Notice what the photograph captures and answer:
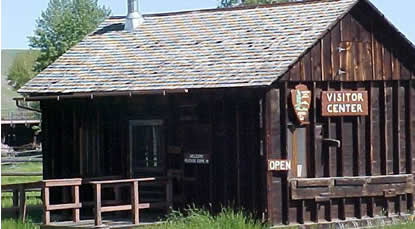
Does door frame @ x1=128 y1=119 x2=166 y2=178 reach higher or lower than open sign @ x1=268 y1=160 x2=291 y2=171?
higher

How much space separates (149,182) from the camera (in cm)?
2305

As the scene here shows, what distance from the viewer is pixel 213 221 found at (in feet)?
67.0

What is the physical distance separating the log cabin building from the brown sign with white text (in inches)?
1.1

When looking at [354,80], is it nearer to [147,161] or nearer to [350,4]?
[350,4]

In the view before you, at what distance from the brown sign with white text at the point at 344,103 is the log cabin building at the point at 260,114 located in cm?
3

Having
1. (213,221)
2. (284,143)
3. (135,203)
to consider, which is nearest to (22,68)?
(135,203)

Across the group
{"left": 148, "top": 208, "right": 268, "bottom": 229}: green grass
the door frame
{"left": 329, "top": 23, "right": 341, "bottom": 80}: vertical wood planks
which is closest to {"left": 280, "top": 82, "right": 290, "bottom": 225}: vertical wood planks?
{"left": 148, "top": 208, "right": 268, "bottom": 229}: green grass

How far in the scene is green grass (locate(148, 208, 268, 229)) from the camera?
20159 mm

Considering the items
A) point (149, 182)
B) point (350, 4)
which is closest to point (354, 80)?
point (350, 4)

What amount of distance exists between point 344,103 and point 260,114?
83.5 inches

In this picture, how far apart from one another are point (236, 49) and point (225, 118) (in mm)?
2044

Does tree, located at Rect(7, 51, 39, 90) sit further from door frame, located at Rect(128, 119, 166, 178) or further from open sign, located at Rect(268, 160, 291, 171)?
open sign, located at Rect(268, 160, 291, 171)

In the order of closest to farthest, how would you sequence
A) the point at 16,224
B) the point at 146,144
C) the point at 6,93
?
the point at 16,224 → the point at 146,144 → the point at 6,93

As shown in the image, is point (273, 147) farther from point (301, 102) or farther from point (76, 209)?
point (76, 209)
